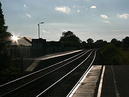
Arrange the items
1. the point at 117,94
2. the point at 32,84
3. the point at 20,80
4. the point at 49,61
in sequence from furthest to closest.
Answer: the point at 49,61 → the point at 20,80 → the point at 32,84 → the point at 117,94

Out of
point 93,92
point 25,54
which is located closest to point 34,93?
point 93,92

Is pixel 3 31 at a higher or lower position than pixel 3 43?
higher

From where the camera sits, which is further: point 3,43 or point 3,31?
point 3,31

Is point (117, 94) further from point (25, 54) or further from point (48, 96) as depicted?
point (25, 54)

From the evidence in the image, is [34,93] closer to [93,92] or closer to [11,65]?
[93,92]

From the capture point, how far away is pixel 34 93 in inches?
784

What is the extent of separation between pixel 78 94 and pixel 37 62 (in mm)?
25032

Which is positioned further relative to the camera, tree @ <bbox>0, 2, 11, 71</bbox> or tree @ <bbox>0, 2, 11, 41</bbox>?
tree @ <bbox>0, 2, 11, 41</bbox>

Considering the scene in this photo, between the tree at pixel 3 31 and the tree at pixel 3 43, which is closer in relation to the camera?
the tree at pixel 3 43

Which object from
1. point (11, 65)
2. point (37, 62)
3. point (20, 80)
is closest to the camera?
point (20, 80)

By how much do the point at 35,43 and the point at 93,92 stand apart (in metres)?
57.8

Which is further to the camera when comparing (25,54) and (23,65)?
(25,54)

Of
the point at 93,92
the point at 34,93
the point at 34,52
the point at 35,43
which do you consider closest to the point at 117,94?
the point at 93,92

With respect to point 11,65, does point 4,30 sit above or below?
above
